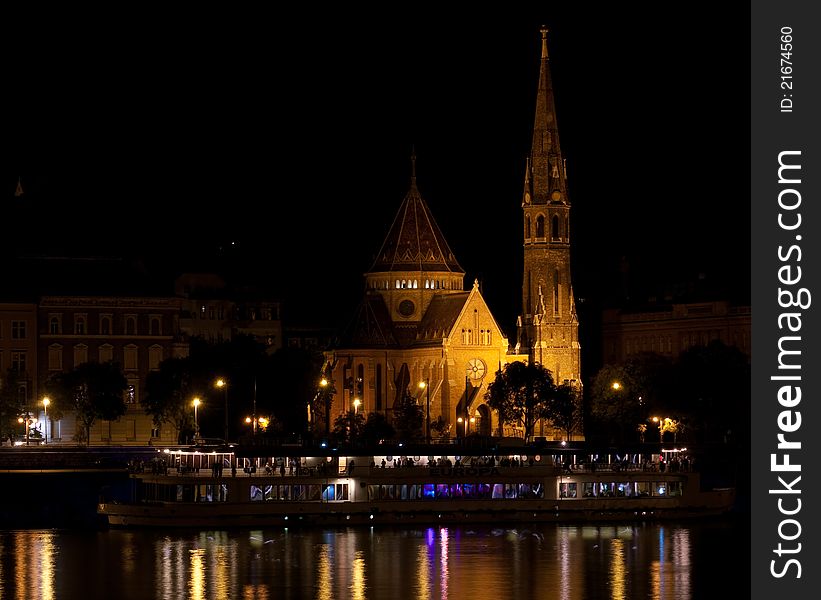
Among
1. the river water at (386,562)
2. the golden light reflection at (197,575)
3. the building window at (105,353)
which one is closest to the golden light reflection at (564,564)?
the river water at (386,562)

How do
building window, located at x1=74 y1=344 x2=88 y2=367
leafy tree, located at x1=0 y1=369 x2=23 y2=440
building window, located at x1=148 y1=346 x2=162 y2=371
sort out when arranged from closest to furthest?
leafy tree, located at x1=0 y1=369 x2=23 y2=440
building window, located at x1=74 y1=344 x2=88 y2=367
building window, located at x1=148 y1=346 x2=162 y2=371

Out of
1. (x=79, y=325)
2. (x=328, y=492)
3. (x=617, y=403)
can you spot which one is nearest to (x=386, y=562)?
(x=328, y=492)

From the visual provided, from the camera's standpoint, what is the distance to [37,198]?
195125 mm

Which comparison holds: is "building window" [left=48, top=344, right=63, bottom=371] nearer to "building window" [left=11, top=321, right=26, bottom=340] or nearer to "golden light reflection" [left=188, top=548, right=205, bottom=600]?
"building window" [left=11, top=321, right=26, bottom=340]

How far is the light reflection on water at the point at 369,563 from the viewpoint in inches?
4023

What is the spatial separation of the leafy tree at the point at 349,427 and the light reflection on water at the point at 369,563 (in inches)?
1840

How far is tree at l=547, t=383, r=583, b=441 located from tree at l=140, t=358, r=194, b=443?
2643 centimetres

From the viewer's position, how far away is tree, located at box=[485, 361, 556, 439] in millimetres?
176750

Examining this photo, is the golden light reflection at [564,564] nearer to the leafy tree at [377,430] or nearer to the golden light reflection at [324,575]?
the golden light reflection at [324,575]

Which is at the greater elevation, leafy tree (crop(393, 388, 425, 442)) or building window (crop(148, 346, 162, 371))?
building window (crop(148, 346, 162, 371))

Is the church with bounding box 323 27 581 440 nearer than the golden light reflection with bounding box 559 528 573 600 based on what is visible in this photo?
No

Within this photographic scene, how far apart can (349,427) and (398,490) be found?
2097 inches

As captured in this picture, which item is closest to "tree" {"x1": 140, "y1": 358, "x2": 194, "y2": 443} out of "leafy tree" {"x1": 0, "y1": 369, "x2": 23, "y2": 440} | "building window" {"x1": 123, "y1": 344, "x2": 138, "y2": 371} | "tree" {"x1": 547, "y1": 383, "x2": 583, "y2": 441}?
"building window" {"x1": 123, "y1": 344, "x2": 138, "y2": 371}

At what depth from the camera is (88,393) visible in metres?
164
